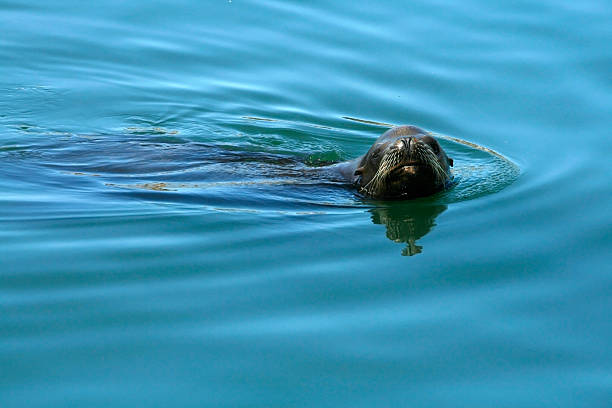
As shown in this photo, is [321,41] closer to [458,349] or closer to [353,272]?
[353,272]

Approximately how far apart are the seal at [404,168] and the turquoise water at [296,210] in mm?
201

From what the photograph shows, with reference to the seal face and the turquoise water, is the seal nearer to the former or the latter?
the seal face

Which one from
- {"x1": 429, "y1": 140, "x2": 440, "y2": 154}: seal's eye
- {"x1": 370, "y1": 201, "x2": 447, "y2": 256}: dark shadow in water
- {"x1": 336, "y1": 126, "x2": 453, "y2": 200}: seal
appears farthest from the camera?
{"x1": 429, "y1": 140, "x2": 440, "y2": 154}: seal's eye

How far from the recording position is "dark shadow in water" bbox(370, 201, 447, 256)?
7.56 meters

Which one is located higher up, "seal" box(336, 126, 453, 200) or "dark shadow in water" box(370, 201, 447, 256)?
"seal" box(336, 126, 453, 200)

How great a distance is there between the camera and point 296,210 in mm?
8453

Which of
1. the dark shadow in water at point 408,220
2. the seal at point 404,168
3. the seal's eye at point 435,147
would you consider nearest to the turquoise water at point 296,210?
the dark shadow in water at point 408,220

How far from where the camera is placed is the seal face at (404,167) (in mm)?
8562

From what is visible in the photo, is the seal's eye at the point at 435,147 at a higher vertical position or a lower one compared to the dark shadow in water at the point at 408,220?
Result: higher

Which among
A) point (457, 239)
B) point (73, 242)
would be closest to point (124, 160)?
point (73, 242)

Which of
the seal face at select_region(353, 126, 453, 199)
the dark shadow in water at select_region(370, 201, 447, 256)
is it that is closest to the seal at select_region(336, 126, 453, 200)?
the seal face at select_region(353, 126, 453, 199)

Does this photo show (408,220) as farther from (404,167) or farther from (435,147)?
(435,147)

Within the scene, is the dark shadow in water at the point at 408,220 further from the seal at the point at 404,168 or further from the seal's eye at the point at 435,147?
the seal's eye at the point at 435,147

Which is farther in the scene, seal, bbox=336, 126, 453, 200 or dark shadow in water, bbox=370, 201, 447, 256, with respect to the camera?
seal, bbox=336, 126, 453, 200
